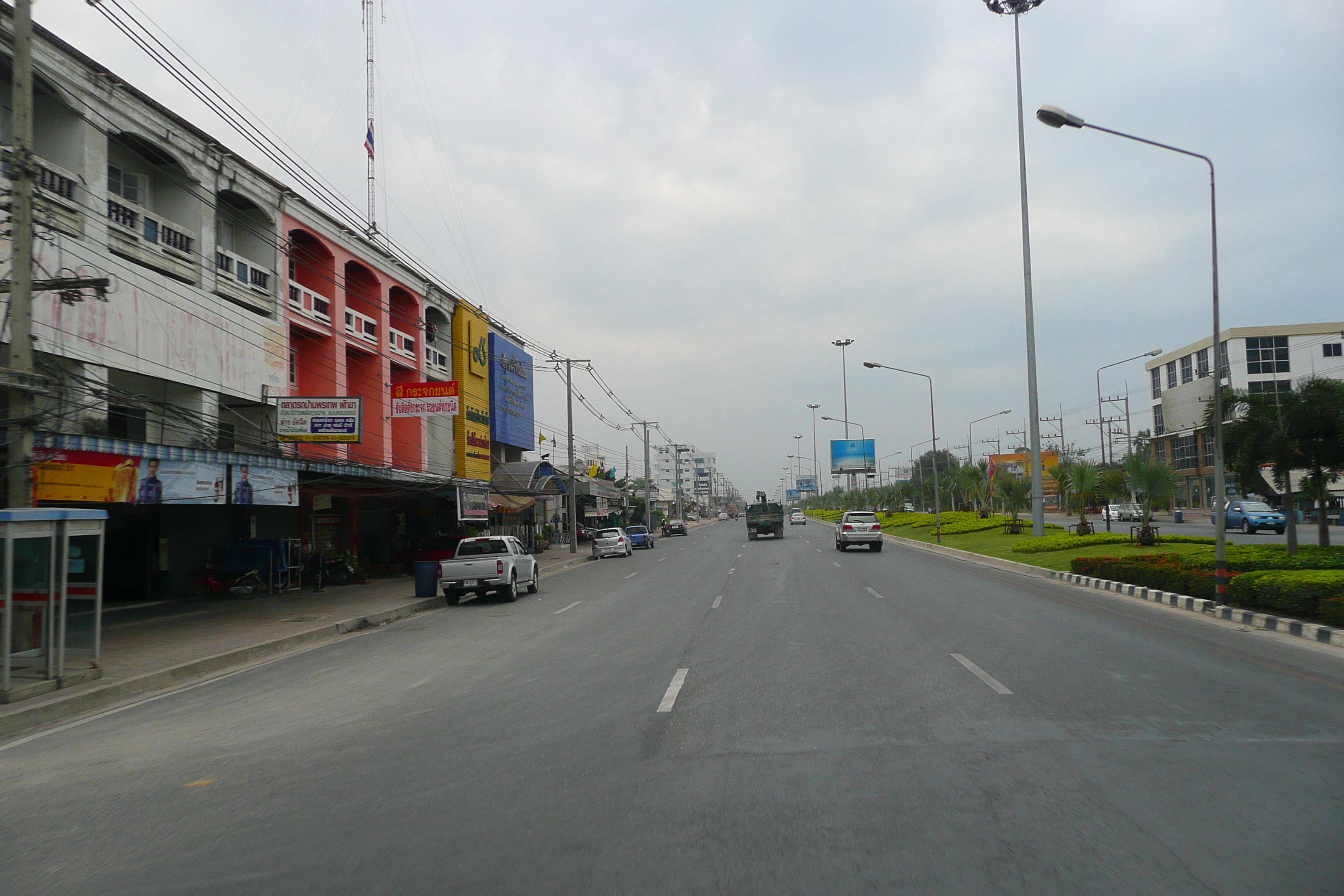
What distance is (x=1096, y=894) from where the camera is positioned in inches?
159

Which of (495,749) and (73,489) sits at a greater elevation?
(73,489)

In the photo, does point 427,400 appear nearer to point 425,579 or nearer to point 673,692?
point 425,579

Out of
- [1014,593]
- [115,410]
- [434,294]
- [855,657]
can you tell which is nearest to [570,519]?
[434,294]

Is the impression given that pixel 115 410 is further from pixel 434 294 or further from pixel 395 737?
pixel 434 294

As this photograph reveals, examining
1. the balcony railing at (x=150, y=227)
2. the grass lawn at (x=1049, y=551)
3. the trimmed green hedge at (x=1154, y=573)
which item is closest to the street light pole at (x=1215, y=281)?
the trimmed green hedge at (x=1154, y=573)

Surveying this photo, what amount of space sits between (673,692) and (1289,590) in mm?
10439

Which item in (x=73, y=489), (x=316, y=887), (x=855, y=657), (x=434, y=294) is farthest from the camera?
(x=434, y=294)

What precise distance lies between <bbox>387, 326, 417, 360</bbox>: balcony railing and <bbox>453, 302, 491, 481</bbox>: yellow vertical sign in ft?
10.9

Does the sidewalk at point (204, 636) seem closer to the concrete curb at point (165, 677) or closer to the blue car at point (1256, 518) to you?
the concrete curb at point (165, 677)

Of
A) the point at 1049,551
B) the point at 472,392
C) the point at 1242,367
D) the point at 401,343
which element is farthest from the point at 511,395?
the point at 1242,367

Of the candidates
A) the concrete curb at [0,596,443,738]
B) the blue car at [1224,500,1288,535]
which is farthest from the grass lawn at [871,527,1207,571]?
the concrete curb at [0,596,443,738]

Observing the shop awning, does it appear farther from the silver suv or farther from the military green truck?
the military green truck

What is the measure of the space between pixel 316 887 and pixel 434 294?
36902 mm

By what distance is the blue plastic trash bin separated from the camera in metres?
23.2
